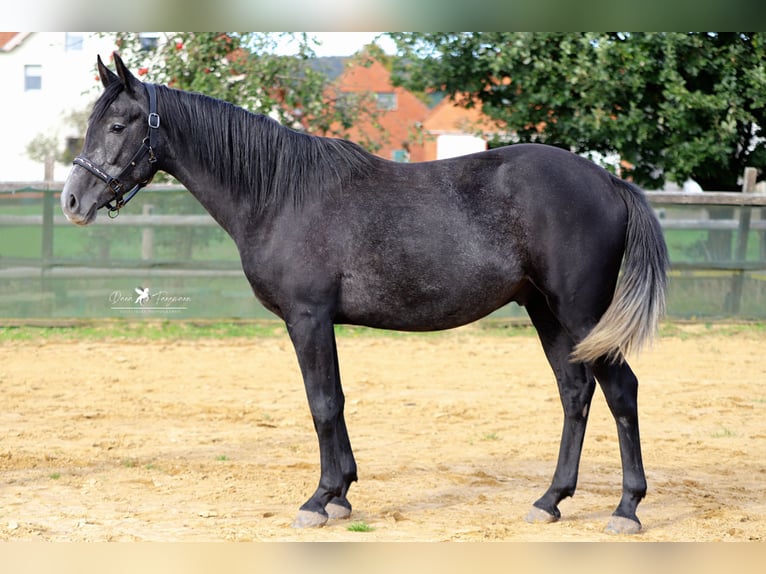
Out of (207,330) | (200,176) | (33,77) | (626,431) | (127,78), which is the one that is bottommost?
(207,330)

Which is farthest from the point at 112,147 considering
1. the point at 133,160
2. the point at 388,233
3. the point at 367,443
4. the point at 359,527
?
the point at 367,443

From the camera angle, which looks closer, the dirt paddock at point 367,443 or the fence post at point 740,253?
the dirt paddock at point 367,443

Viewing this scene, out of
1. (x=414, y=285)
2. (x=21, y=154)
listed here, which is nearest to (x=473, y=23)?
(x=414, y=285)

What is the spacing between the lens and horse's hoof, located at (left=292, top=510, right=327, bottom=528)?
13.3 feet

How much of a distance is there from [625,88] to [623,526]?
8541 millimetres

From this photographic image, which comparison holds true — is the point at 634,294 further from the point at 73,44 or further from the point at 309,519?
the point at 73,44

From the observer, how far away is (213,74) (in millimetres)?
11148

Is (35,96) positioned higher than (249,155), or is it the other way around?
(35,96)

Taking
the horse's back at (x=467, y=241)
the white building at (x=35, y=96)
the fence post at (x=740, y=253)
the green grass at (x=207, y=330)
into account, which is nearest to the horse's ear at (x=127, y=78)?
the horse's back at (x=467, y=241)

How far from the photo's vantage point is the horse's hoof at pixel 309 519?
4051 millimetres

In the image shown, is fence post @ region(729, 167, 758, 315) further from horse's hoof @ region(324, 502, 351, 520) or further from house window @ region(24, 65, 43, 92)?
house window @ region(24, 65, 43, 92)

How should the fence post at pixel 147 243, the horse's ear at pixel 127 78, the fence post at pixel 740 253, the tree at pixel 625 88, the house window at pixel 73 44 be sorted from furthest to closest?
the house window at pixel 73 44 → the tree at pixel 625 88 → the fence post at pixel 740 253 → the fence post at pixel 147 243 → the horse's ear at pixel 127 78

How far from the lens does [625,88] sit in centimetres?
1141

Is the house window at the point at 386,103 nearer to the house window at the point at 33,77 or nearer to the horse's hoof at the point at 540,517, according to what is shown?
the horse's hoof at the point at 540,517
